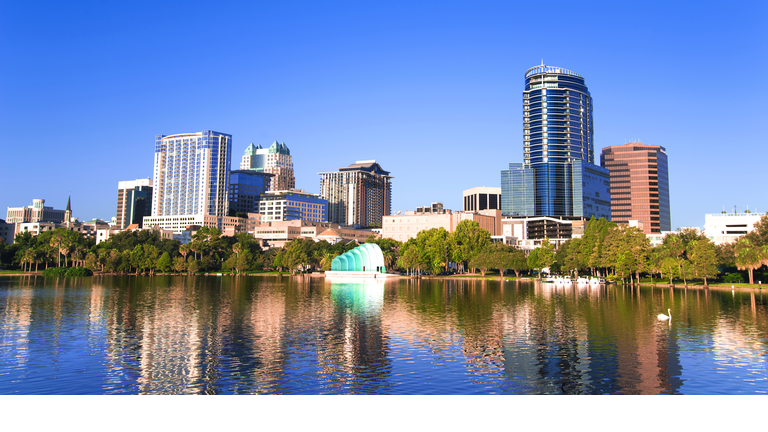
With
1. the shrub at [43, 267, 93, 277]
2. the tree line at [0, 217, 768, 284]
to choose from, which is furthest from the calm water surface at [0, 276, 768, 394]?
the shrub at [43, 267, 93, 277]

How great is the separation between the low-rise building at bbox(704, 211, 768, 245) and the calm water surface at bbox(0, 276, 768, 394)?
152 m

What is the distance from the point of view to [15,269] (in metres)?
181

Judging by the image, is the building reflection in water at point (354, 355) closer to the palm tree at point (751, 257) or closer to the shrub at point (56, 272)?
the palm tree at point (751, 257)

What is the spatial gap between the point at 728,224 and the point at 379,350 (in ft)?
653

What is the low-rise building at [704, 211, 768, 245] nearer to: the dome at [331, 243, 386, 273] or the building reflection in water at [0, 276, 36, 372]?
the dome at [331, 243, 386, 273]

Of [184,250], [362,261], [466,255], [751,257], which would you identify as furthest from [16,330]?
[184,250]

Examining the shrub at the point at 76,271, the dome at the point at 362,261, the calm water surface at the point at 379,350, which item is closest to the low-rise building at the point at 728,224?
the dome at the point at 362,261

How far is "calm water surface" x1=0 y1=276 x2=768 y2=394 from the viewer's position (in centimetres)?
2758

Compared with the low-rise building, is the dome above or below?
below

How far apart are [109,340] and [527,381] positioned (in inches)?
1129
